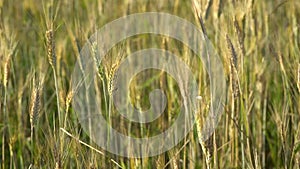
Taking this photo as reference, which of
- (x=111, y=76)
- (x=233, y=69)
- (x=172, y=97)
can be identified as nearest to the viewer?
(x=111, y=76)

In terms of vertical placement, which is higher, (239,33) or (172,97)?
(239,33)

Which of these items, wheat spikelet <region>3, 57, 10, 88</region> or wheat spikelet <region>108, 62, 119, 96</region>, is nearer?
wheat spikelet <region>108, 62, 119, 96</region>

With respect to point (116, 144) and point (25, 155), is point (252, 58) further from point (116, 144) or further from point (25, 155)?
point (25, 155)

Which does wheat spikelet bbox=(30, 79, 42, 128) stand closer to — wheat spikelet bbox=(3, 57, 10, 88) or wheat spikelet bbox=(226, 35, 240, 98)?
wheat spikelet bbox=(3, 57, 10, 88)

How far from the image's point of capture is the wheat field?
41.3 inches

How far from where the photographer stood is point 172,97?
4.45 ft

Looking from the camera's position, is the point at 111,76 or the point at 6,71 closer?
the point at 111,76

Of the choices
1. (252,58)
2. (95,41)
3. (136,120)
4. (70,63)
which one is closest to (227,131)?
(136,120)

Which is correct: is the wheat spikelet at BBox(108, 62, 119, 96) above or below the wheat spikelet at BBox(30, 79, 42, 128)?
above

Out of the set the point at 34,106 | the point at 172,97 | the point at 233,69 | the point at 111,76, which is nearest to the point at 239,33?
the point at 233,69

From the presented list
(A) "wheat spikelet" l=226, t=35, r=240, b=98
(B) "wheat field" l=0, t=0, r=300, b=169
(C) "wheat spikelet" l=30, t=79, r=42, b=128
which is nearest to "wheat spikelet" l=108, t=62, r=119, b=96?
(B) "wheat field" l=0, t=0, r=300, b=169

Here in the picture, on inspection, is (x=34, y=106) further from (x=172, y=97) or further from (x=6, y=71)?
(x=172, y=97)

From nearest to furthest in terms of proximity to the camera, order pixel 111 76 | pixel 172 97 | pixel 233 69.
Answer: pixel 111 76
pixel 233 69
pixel 172 97

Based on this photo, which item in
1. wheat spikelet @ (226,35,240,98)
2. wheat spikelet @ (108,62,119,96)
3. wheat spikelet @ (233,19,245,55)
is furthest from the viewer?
wheat spikelet @ (233,19,245,55)
